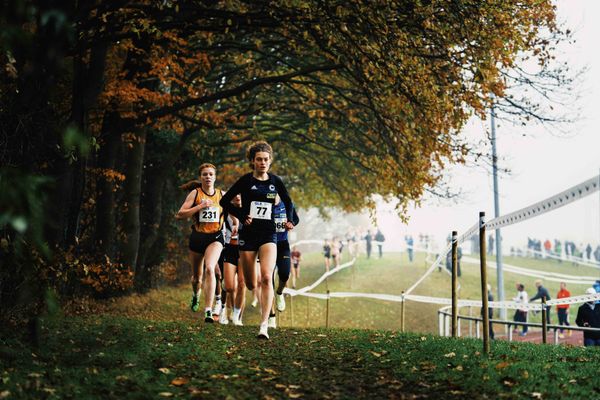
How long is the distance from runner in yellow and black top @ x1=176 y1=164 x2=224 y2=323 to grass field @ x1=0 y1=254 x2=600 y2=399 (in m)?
0.85

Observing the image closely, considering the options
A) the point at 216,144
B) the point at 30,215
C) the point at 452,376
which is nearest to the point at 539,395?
the point at 452,376

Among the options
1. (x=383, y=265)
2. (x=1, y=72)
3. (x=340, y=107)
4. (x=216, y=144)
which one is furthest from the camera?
(x=383, y=265)

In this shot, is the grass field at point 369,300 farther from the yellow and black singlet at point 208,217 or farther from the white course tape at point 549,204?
the white course tape at point 549,204

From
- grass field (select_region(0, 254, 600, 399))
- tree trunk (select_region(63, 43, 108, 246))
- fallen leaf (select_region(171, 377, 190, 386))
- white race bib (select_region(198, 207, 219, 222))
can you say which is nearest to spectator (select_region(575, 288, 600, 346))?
grass field (select_region(0, 254, 600, 399))

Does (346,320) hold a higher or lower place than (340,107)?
lower

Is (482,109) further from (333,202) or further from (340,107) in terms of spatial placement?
(333,202)

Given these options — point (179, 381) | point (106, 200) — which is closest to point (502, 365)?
point (179, 381)

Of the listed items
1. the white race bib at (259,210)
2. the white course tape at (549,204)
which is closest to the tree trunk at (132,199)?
the white race bib at (259,210)

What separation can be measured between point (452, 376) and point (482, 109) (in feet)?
30.4

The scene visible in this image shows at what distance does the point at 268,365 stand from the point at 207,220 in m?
4.33

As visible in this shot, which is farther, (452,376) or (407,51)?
(407,51)

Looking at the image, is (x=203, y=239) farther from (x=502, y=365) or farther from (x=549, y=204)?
(x=549, y=204)

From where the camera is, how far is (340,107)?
66.9ft

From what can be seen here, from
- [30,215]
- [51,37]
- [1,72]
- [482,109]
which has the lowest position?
[30,215]
